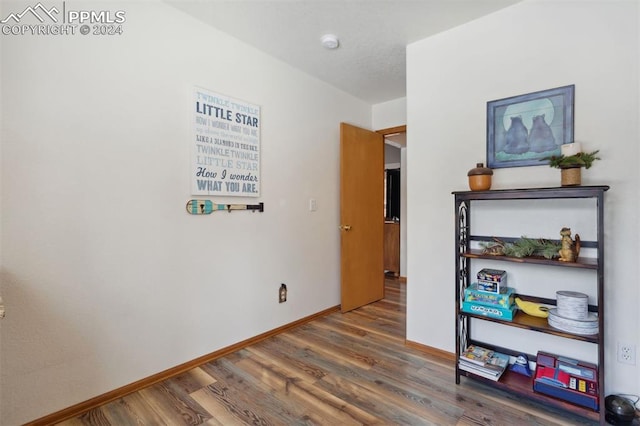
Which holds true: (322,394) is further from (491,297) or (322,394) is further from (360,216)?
(360,216)

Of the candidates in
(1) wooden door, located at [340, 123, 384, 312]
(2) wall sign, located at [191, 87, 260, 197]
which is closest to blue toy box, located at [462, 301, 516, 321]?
(1) wooden door, located at [340, 123, 384, 312]

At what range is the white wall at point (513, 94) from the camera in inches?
65.8

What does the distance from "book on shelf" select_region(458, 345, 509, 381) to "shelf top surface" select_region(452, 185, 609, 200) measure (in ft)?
3.44

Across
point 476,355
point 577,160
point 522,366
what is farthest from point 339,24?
point 522,366

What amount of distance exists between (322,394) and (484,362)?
105 centimetres

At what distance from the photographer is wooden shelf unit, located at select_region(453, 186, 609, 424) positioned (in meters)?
1.53

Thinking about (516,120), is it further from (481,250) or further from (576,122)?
(481,250)

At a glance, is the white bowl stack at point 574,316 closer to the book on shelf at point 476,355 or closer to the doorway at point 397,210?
the book on shelf at point 476,355

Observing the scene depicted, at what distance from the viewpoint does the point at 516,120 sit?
2.02 metres

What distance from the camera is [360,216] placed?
137 inches

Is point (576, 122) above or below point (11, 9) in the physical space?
below

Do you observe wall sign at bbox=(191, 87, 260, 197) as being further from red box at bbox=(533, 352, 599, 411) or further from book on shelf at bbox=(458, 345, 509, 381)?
red box at bbox=(533, 352, 599, 411)

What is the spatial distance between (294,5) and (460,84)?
1.33 meters

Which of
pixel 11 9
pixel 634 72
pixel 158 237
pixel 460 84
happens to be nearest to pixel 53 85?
pixel 11 9
